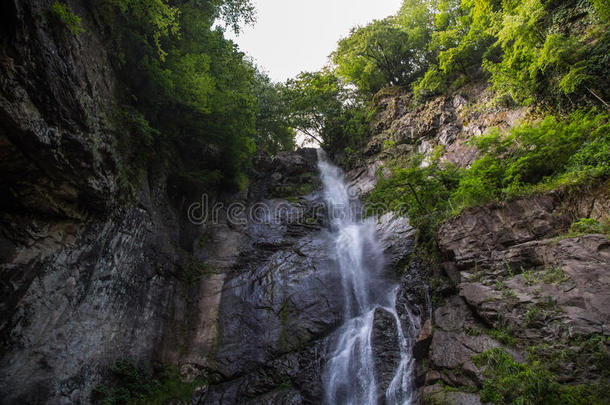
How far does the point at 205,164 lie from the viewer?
11570 millimetres

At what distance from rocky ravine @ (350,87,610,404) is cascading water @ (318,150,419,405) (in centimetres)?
87

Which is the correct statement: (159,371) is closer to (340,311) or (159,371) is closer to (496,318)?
(340,311)

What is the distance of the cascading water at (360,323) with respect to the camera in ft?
21.7

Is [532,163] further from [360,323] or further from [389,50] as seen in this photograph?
[389,50]

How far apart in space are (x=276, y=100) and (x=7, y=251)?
16.9 m

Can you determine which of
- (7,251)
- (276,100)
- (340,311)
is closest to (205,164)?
(7,251)

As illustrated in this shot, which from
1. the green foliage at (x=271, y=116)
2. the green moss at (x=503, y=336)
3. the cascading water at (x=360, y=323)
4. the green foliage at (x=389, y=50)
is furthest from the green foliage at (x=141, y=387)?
the green foliage at (x=389, y=50)

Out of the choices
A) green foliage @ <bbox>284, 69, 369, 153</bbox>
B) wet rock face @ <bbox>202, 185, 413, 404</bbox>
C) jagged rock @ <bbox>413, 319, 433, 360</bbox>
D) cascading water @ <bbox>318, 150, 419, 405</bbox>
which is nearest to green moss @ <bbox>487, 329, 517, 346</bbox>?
jagged rock @ <bbox>413, 319, 433, 360</bbox>

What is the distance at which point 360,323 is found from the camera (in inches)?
331

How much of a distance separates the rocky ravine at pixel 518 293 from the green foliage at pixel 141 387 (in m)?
6.12

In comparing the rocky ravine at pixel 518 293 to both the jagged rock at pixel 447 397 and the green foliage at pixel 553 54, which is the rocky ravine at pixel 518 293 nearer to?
the jagged rock at pixel 447 397

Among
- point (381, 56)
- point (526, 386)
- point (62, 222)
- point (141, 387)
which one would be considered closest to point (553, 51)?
point (526, 386)

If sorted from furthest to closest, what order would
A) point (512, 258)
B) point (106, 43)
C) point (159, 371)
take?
point (159, 371) → point (106, 43) → point (512, 258)

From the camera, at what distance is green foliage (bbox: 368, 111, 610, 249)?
19.2 ft
